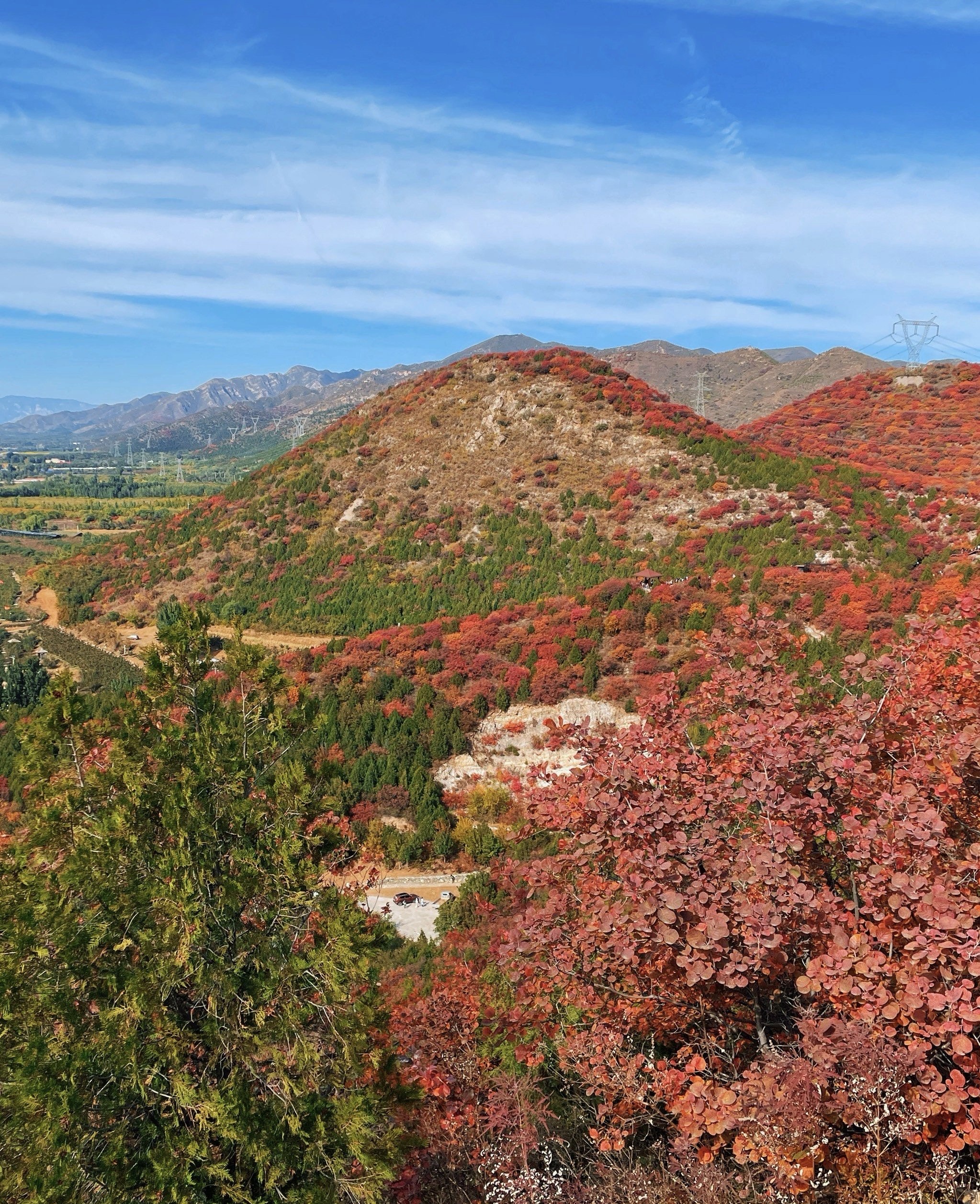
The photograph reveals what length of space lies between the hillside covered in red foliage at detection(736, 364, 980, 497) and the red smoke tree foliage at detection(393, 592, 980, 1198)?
4743 cm

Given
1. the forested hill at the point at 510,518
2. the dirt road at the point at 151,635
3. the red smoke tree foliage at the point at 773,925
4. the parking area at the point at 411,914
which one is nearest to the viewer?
the red smoke tree foliage at the point at 773,925

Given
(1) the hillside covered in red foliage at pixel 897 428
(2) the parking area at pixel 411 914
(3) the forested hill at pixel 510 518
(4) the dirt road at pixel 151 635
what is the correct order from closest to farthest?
(2) the parking area at pixel 411 914, (3) the forested hill at pixel 510 518, (4) the dirt road at pixel 151 635, (1) the hillside covered in red foliage at pixel 897 428

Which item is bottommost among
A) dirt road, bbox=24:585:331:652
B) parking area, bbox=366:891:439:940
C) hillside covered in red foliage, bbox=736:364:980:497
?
parking area, bbox=366:891:439:940

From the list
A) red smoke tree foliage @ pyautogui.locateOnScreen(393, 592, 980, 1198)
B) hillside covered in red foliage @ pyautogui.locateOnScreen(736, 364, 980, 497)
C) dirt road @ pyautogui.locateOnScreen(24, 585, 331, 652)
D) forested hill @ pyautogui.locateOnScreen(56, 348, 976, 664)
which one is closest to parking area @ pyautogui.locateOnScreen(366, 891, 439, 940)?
red smoke tree foliage @ pyautogui.locateOnScreen(393, 592, 980, 1198)

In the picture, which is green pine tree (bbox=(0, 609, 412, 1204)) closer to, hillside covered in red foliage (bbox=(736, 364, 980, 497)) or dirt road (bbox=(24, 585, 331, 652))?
dirt road (bbox=(24, 585, 331, 652))

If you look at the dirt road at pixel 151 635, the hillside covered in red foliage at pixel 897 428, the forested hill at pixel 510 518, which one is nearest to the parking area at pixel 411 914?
the dirt road at pixel 151 635

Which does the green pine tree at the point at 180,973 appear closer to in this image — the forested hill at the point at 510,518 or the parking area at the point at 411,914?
the parking area at the point at 411,914

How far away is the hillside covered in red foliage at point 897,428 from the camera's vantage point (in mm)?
54750

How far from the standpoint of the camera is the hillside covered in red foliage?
5475 cm

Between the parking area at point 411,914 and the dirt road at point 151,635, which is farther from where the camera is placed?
the dirt road at point 151,635

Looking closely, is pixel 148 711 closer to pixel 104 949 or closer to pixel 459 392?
pixel 104 949

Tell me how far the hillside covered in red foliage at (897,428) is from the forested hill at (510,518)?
4.71m

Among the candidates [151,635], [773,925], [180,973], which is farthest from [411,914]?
[151,635]

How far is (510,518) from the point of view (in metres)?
54.9
